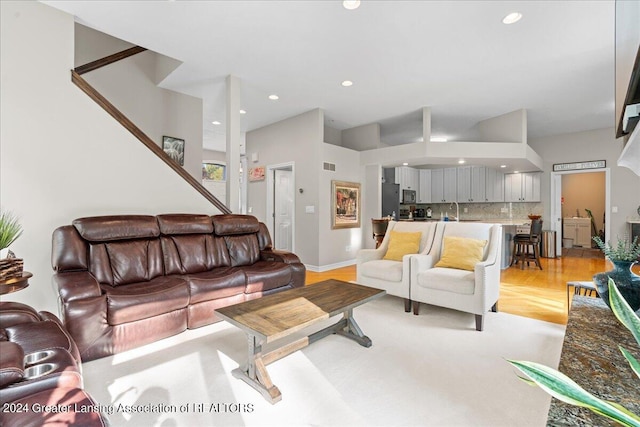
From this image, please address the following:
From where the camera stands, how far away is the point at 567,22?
290cm

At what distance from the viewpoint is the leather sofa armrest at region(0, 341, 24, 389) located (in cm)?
99

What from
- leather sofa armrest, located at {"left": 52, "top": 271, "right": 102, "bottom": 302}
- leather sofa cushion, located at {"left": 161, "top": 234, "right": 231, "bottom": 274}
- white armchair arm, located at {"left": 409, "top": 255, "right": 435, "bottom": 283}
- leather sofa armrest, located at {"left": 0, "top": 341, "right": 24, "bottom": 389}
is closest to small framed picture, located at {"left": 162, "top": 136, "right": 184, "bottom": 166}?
leather sofa cushion, located at {"left": 161, "top": 234, "right": 231, "bottom": 274}

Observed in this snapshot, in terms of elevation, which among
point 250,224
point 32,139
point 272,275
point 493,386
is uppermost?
point 32,139

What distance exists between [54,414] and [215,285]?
6.34 ft

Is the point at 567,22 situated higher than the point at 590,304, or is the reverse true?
the point at 567,22

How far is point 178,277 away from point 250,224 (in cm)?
122

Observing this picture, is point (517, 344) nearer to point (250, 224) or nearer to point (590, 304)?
point (590, 304)

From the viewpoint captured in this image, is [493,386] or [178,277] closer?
[493,386]

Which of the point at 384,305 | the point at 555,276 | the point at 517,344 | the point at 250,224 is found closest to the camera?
the point at 517,344

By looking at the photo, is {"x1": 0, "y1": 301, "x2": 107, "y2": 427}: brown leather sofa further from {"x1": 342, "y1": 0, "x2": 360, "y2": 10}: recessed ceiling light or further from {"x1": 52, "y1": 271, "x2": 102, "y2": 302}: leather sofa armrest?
{"x1": 342, "y1": 0, "x2": 360, "y2": 10}: recessed ceiling light

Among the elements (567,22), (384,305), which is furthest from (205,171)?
(567,22)

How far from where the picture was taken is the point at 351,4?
8.78 feet

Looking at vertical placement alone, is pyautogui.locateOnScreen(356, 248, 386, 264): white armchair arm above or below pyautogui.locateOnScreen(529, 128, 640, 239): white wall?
below

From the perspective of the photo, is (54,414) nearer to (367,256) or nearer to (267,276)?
(267,276)
